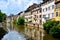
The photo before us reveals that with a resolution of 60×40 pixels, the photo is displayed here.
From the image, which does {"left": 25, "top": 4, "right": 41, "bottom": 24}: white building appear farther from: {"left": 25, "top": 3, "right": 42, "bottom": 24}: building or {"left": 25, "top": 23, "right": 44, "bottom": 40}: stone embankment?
{"left": 25, "top": 23, "right": 44, "bottom": 40}: stone embankment

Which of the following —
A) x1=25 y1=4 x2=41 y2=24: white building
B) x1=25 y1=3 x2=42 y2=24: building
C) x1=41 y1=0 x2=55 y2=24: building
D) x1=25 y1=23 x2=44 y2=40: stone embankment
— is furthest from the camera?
x1=25 y1=4 x2=41 y2=24: white building

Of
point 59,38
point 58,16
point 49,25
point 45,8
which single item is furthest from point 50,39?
point 45,8

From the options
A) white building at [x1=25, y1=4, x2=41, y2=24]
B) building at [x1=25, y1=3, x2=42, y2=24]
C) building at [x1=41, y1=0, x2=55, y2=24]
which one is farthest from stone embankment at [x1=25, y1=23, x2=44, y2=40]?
white building at [x1=25, y1=4, x2=41, y2=24]

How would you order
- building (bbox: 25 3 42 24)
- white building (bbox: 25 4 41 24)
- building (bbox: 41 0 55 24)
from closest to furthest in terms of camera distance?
building (bbox: 41 0 55 24) < building (bbox: 25 3 42 24) < white building (bbox: 25 4 41 24)

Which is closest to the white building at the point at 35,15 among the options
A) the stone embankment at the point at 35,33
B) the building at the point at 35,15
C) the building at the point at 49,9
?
the building at the point at 35,15

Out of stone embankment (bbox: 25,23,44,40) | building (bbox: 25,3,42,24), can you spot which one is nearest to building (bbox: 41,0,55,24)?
stone embankment (bbox: 25,23,44,40)

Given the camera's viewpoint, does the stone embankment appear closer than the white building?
Yes

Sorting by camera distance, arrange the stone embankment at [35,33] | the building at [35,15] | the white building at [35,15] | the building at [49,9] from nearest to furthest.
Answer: the stone embankment at [35,33] → the building at [49,9] → the building at [35,15] → the white building at [35,15]

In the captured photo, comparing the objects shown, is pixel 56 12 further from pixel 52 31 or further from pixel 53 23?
pixel 52 31

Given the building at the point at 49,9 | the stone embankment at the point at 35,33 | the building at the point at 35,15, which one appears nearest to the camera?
the stone embankment at the point at 35,33

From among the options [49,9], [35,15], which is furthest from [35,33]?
[35,15]

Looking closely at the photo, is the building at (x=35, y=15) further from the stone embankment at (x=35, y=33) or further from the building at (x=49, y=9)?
the stone embankment at (x=35, y=33)

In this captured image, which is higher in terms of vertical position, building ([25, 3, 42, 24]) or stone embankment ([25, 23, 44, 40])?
building ([25, 3, 42, 24])

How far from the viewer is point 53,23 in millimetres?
50938
